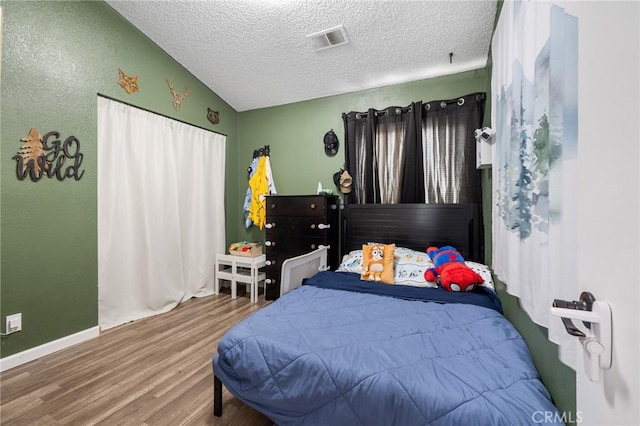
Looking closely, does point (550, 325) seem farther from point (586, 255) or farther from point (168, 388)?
point (168, 388)

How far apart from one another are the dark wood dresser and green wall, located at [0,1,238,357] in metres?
1.65

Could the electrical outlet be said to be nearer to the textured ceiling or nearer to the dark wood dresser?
the dark wood dresser

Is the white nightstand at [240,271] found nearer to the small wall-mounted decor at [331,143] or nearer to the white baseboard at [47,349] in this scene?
the white baseboard at [47,349]

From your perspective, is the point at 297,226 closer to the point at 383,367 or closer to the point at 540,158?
the point at 383,367

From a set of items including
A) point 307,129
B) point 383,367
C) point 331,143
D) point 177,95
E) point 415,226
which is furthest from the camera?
point 307,129

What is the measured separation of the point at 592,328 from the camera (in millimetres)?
490

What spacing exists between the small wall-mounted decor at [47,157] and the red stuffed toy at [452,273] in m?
3.07

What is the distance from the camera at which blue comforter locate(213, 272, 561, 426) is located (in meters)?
0.92

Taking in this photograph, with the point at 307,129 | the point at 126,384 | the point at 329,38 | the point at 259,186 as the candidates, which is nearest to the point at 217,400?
the point at 126,384

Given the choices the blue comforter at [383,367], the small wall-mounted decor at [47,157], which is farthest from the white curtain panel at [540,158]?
the small wall-mounted decor at [47,157]

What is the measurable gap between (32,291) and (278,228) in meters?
2.09

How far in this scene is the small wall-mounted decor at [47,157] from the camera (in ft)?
6.36

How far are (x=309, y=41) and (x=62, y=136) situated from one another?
2238 millimetres

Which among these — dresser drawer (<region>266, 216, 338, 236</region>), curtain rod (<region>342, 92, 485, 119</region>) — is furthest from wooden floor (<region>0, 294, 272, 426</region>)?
curtain rod (<region>342, 92, 485, 119</region>)
